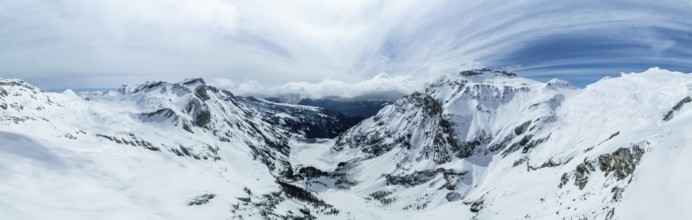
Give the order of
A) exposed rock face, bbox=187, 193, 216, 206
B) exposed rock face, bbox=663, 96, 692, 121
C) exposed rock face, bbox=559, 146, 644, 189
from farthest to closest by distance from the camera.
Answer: exposed rock face, bbox=663, 96, 692, 121 → exposed rock face, bbox=187, 193, 216, 206 → exposed rock face, bbox=559, 146, 644, 189

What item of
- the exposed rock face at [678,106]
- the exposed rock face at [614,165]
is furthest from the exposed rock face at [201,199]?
the exposed rock face at [678,106]

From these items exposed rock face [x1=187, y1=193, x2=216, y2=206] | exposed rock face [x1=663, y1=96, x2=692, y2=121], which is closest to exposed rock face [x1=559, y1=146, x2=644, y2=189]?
exposed rock face [x1=663, y1=96, x2=692, y2=121]

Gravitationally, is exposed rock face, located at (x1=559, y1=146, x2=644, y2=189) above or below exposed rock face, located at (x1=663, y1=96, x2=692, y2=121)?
below

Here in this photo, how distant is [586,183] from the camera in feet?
347

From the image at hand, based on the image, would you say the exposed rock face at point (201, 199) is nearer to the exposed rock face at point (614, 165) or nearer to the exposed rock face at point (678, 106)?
the exposed rock face at point (614, 165)

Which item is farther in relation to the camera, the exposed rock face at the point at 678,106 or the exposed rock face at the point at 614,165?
the exposed rock face at the point at 678,106

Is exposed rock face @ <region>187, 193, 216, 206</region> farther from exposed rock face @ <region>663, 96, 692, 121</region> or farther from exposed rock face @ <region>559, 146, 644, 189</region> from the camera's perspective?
exposed rock face @ <region>663, 96, 692, 121</region>

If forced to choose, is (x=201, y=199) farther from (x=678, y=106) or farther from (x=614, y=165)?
A: (x=678, y=106)

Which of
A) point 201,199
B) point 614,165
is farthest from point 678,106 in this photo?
point 201,199

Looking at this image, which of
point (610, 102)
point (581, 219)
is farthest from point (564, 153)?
point (581, 219)

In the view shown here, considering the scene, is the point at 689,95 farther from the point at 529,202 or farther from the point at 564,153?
the point at 529,202

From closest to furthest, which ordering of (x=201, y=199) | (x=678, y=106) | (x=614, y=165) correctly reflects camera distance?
(x=614, y=165) → (x=201, y=199) → (x=678, y=106)

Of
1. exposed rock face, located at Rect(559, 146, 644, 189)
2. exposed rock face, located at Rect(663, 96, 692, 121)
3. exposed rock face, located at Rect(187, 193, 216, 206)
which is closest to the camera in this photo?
exposed rock face, located at Rect(559, 146, 644, 189)

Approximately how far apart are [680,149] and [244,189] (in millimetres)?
127834
